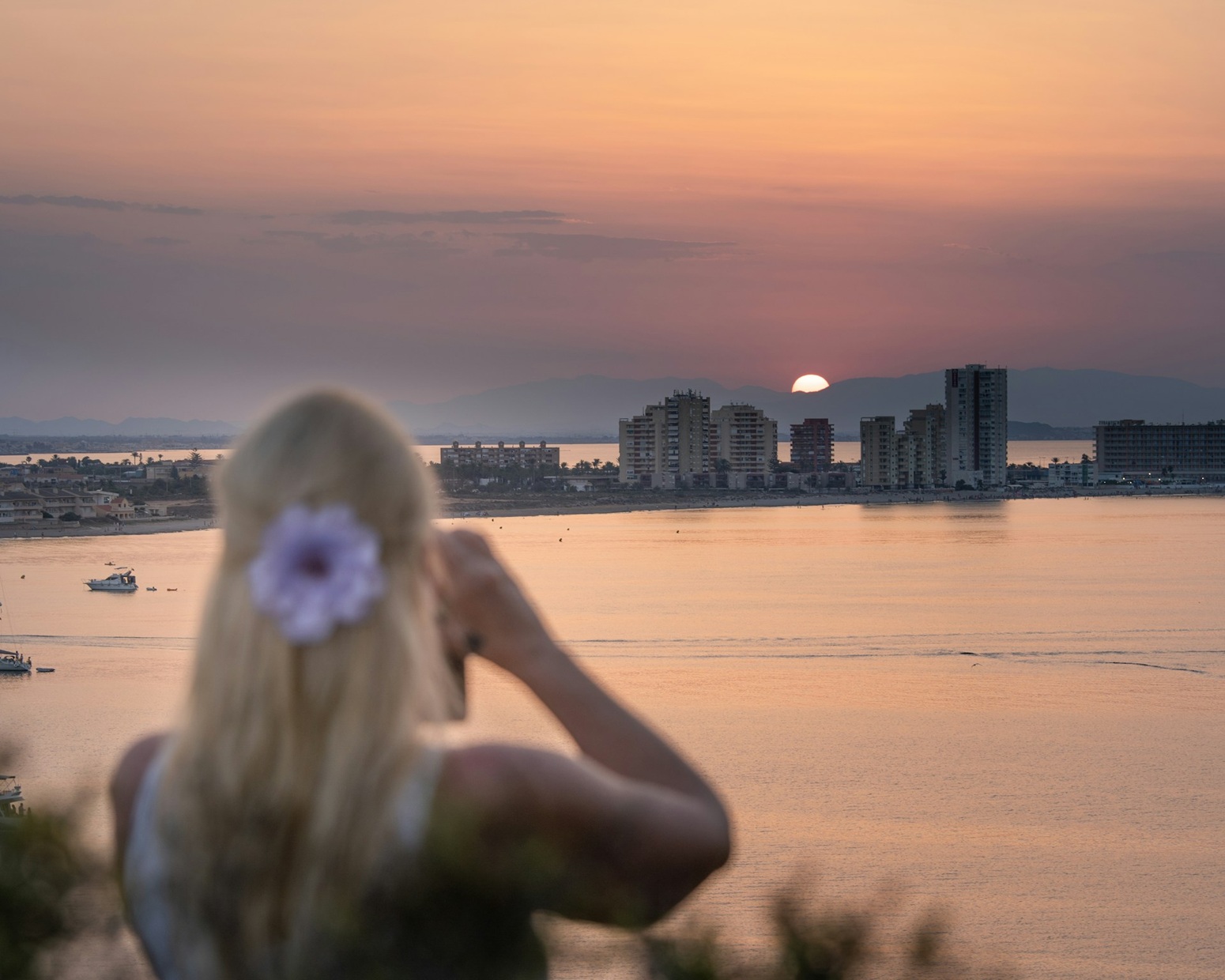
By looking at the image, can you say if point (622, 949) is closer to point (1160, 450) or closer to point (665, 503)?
point (665, 503)

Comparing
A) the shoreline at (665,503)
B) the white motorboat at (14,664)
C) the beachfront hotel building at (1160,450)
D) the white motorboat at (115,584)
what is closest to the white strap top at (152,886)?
the white motorboat at (14,664)

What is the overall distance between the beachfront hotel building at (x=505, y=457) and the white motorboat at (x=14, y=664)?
59.0 meters

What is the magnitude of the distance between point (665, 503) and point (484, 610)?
71.9 m

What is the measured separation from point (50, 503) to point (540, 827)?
6316cm

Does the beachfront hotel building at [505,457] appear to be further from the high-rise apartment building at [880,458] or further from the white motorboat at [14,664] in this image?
the white motorboat at [14,664]

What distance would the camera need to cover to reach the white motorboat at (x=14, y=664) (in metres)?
24.8

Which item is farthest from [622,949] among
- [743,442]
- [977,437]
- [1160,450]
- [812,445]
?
Answer: [1160,450]

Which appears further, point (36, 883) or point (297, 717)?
point (36, 883)

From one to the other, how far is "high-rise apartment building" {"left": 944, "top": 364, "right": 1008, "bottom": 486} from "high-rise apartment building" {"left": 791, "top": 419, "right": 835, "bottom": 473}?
28.0ft

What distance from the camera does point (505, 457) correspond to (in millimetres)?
89500

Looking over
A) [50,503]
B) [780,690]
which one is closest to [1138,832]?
[780,690]

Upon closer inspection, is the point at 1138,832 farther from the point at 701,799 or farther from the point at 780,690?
the point at 701,799

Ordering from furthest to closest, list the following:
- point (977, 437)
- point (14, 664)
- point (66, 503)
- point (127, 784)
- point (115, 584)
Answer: point (977, 437) < point (66, 503) < point (115, 584) < point (14, 664) < point (127, 784)

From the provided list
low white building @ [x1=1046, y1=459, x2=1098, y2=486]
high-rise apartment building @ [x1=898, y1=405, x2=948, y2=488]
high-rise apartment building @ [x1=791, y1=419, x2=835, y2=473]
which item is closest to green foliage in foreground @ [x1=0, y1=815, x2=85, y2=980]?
high-rise apartment building @ [x1=898, y1=405, x2=948, y2=488]
